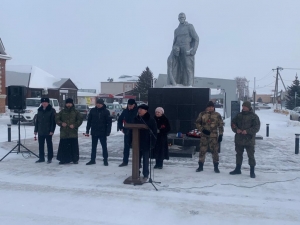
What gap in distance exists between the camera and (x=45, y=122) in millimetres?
8422

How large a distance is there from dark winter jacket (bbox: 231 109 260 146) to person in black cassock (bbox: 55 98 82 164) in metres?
3.92

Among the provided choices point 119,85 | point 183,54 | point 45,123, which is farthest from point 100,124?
point 119,85

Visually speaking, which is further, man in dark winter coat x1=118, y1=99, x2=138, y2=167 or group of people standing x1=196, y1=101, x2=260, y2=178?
man in dark winter coat x1=118, y1=99, x2=138, y2=167

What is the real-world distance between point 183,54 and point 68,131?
197 inches

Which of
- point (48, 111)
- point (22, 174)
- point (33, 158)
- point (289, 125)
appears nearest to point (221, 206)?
point (22, 174)

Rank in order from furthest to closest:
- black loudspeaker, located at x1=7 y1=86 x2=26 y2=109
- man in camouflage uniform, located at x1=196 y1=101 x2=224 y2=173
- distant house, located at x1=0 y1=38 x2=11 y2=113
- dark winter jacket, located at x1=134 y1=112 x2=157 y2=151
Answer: distant house, located at x1=0 y1=38 x2=11 y2=113 < black loudspeaker, located at x1=7 y1=86 x2=26 y2=109 < man in camouflage uniform, located at x1=196 y1=101 x2=224 y2=173 < dark winter jacket, located at x1=134 y1=112 x2=157 y2=151

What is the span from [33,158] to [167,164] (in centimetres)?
380

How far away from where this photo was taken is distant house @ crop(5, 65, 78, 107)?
41.8 meters

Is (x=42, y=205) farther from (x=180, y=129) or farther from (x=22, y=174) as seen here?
(x=180, y=129)

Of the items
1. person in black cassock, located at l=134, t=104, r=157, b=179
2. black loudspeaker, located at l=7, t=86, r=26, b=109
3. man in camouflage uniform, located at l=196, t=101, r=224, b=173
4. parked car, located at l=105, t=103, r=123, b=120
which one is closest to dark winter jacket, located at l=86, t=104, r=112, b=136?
person in black cassock, located at l=134, t=104, r=157, b=179

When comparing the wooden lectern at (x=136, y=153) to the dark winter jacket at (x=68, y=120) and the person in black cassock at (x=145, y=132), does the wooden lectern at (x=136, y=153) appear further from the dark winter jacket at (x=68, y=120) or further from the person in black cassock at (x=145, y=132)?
the dark winter jacket at (x=68, y=120)

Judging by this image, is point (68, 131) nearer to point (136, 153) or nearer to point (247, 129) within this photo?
point (136, 153)

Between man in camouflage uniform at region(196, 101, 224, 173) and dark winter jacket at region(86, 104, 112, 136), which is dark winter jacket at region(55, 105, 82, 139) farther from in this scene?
man in camouflage uniform at region(196, 101, 224, 173)

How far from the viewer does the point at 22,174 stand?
24.2ft
